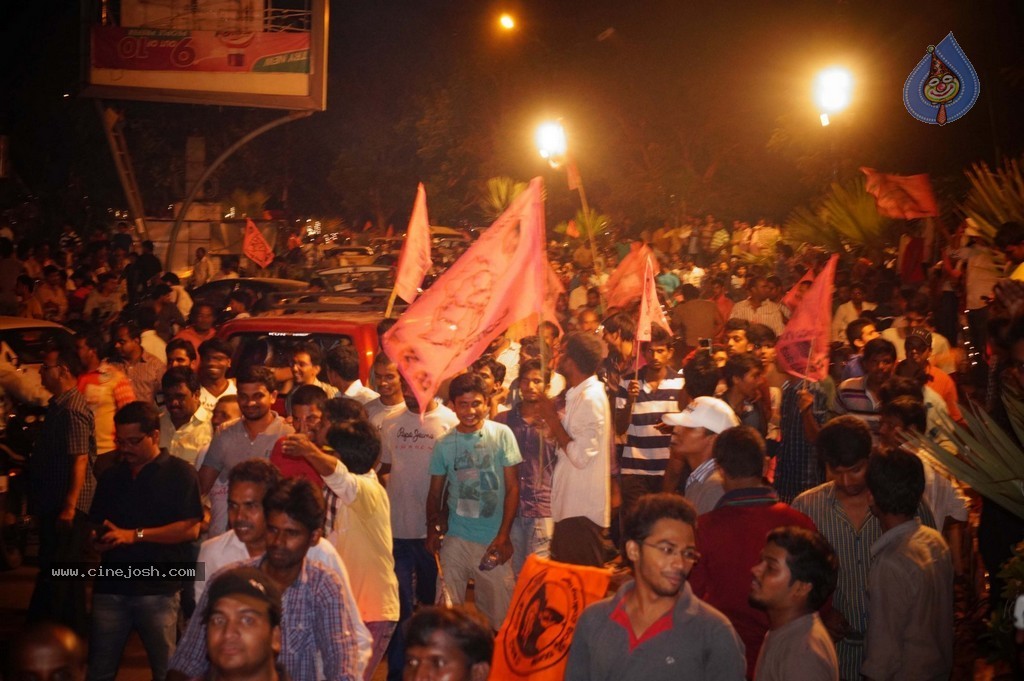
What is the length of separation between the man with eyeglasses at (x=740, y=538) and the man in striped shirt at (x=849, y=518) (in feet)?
1.95

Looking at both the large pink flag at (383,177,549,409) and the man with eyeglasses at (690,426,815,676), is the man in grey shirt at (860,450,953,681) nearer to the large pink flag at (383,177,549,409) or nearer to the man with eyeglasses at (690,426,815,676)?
the man with eyeglasses at (690,426,815,676)

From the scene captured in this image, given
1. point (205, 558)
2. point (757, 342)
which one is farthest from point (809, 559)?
point (757, 342)

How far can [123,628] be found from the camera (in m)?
6.06

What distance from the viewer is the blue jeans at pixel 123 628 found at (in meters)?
5.99

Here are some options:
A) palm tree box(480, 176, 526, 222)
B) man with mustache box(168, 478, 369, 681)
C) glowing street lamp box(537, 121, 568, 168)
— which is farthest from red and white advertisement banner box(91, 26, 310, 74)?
man with mustache box(168, 478, 369, 681)

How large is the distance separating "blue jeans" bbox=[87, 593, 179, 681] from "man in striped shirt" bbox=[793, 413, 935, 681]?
3.36 metres

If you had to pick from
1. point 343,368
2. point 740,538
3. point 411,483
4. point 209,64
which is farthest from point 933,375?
point 209,64

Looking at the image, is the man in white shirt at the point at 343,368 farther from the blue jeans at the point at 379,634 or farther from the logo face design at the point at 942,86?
the logo face design at the point at 942,86

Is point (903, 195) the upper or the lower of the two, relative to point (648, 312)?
upper

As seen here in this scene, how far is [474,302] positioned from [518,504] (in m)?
1.44

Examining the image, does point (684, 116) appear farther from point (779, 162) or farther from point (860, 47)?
point (860, 47)

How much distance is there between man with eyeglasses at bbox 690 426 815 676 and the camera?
4891 millimetres

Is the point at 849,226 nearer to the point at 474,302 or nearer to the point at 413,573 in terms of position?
the point at 413,573

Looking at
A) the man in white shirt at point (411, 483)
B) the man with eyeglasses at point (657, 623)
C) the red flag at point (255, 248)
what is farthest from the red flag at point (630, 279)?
the man with eyeglasses at point (657, 623)
